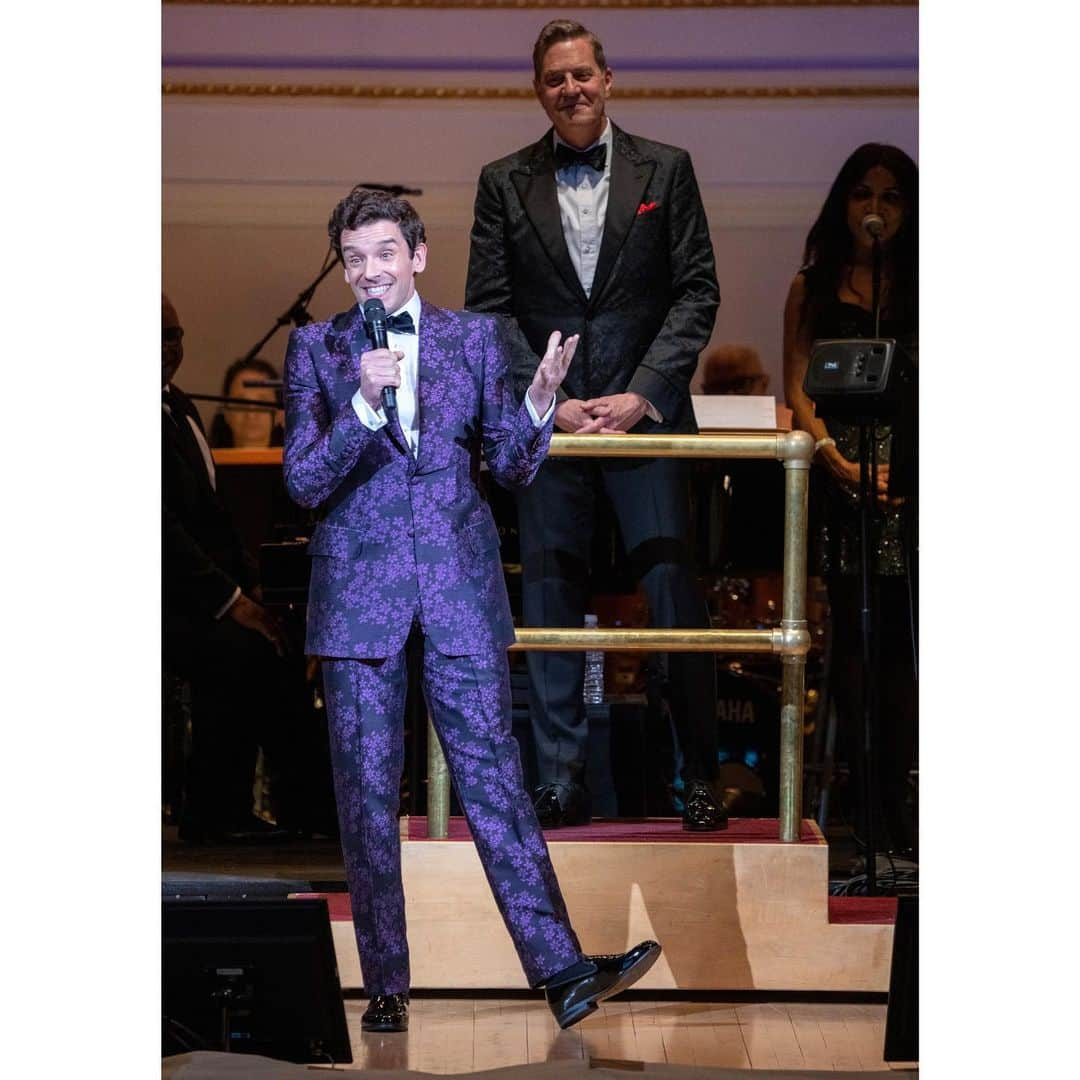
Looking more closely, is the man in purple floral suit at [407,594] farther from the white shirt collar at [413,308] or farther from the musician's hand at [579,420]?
the musician's hand at [579,420]

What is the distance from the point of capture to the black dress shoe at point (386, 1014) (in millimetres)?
3439

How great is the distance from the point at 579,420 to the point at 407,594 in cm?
74

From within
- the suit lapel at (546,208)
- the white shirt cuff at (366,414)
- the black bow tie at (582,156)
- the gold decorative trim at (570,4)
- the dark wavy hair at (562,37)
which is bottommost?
the white shirt cuff at (366,414)

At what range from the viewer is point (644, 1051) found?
351 centimetres

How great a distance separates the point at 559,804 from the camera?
13.3 ft

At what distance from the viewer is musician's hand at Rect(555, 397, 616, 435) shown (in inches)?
156

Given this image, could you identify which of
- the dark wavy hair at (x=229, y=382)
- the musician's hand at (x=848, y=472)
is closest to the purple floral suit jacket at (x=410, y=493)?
the musician's hand at (x=848, y=472)

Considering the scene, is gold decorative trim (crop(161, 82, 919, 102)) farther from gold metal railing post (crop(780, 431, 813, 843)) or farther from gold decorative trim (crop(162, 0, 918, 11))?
gold metal railing post (crop(780, 431, 813, 843))

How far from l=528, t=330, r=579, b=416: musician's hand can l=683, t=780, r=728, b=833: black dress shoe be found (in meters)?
1.06

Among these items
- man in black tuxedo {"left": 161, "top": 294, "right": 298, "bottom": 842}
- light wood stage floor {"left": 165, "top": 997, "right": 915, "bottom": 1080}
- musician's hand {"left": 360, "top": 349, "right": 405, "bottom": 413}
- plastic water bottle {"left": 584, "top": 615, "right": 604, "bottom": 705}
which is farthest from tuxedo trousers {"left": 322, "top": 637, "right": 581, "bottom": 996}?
man in black tuxedo {"left": 161, "top": 294, "right": 298, "bottom": 842}

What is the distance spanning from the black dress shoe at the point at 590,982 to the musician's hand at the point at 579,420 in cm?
110

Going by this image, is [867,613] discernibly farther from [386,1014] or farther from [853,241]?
[386,1014]

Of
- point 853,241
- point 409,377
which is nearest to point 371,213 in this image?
point 409,377
